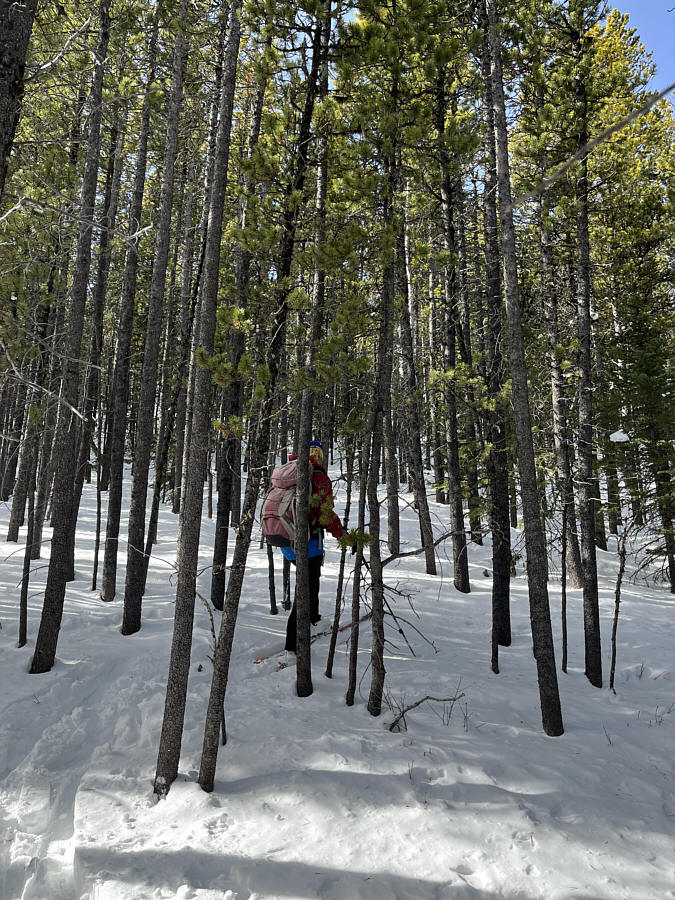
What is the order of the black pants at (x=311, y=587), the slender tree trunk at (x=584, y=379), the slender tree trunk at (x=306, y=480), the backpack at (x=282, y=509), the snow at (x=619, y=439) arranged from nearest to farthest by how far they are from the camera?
the slender tree trunk at (x=306, y=480) → the backpack at (x=282, y=509) → the black pants at (x=311, y=587) → the slender tree trunk at (x=584, y=379) → the snow at (x=619, y=439)

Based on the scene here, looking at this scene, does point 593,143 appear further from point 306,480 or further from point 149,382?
point 149,382

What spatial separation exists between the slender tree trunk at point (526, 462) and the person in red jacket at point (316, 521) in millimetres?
1981

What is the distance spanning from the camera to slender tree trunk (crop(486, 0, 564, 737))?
205 inches

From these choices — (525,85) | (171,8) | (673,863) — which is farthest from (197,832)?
(525,85)

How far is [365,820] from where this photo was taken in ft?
11.9

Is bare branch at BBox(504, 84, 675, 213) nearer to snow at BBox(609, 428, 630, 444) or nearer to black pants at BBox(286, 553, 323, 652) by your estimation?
black pants at BBox(286, 553, 323, 652)

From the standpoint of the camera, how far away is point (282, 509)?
602 centimetres

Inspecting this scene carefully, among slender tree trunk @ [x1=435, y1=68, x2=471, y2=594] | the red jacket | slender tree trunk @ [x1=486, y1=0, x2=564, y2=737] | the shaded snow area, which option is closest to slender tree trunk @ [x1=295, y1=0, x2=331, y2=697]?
the red jacket

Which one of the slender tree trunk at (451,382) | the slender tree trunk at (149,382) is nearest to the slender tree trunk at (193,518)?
the slender tree trunk at (149,382)

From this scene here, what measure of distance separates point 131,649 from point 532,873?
5023 millimetres

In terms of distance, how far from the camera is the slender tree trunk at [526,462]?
205 inches

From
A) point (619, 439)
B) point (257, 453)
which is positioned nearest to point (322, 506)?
point (257, 453)

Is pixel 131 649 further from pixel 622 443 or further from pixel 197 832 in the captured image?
pixel 622 443

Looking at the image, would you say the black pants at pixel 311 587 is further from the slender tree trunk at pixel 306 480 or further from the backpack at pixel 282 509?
the slender tree trunk at pixel 306 480
